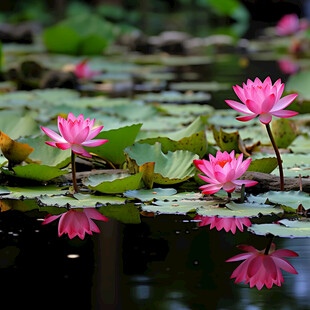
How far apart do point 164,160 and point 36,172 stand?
1.00 ft

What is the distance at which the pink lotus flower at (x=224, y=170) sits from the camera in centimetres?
133

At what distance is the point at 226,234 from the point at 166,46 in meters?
5.71

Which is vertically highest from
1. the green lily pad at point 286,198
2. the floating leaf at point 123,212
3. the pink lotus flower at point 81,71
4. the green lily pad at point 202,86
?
the pink lotus flower at point 81,71

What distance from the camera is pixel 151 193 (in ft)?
4.88

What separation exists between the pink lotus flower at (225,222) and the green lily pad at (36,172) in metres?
0.39

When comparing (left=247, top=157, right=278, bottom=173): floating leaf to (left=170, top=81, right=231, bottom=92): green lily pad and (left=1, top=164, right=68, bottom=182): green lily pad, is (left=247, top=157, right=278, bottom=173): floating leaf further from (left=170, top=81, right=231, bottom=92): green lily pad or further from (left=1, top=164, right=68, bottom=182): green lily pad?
(left=170, top=81, right=231, bottom=92): green lily pad

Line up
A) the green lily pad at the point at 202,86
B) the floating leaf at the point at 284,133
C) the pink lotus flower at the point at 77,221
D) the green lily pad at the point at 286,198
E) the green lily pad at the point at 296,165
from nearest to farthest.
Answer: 1. the pink lotus flower at the point at 77,221
2. the green lily pad at the point at 286,198
3. the green lily pad at the point at 296,165
4. the floating leaf at the point at 284,133
5. the green lily pad at the point at 202,86

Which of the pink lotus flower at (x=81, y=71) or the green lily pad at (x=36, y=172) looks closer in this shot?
the green lily pad at (x=36, y=172)

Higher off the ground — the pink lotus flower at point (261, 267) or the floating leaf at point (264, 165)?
the floating leaf at point (264, 165)

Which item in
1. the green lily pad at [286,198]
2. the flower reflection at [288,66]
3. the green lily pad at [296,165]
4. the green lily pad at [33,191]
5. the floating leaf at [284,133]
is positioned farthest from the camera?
the flower reflection at [288,66]

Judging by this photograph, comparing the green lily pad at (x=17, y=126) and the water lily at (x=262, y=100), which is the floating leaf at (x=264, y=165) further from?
the green lily pad at (x=17, y=126)

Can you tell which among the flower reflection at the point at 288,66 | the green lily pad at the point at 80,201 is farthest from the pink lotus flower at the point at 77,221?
the flower reflection at the point at 288,66

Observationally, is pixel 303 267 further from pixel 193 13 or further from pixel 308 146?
pixel 193 13

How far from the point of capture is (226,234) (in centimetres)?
123
